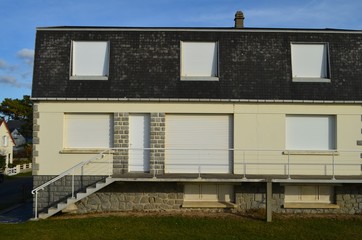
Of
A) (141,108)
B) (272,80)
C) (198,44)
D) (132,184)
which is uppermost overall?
(198,44)

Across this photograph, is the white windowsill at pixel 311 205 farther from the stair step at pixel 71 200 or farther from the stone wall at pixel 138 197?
the stair step at pixel 71 200

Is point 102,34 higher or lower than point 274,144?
higher

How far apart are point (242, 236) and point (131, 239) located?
309cm

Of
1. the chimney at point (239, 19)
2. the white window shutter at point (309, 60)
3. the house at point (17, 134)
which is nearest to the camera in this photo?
the white window shutter at point (309, 60)

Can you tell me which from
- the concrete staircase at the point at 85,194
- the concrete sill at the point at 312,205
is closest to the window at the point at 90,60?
the concrete staircase at the point at 85,194

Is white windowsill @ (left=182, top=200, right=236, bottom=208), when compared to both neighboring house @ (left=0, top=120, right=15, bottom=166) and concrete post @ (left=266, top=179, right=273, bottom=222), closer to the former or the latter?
concrete post @ (left=266, top=179, right=273, bottom=222)

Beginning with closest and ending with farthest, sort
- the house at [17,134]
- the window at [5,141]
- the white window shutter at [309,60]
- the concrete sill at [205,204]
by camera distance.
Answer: the concrete sill at [205,204] → the white window shutter at [309,60] → the window at [5,141] → the house at [17,134]

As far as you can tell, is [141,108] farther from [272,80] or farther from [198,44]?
[272,80]

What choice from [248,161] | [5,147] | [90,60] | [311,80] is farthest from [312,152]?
[5,147]

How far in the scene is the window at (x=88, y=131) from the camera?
51.3 feet

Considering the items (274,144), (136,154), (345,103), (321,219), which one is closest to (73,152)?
(136,154)

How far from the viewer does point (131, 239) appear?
39.3 ft

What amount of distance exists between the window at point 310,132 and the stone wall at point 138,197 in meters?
4.42

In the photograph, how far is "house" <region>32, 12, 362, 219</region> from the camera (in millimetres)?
15352
